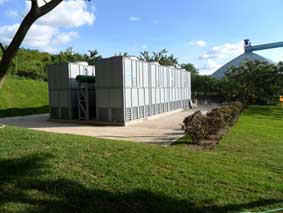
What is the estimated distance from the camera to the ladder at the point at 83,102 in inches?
630

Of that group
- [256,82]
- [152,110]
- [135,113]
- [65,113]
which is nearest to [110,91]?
[135,113]

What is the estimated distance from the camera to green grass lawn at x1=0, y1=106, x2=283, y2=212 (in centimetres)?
369

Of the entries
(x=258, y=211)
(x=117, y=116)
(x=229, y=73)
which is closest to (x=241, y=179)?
(x=258, y=211)

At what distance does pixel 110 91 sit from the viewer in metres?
14.9

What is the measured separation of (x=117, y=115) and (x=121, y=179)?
10.3 meters

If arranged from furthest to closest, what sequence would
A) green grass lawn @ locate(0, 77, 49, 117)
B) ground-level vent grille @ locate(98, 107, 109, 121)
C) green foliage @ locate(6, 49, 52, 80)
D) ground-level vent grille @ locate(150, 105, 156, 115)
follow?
green foliage @ locate(6, 49, 52, 80) < green grass lawn @ locate(0, 77, 49, 117) < ground-level vent grille @ locate(150, 105, 156, 115) < ground-level vent grille @ locate(98, 107, 109, 121)

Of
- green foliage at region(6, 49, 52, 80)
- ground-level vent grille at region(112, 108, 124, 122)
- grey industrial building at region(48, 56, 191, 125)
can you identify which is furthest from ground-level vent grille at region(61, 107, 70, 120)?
green foliage at region(6, 49, 52, 80)

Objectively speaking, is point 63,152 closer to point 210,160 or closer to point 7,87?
point 210,160

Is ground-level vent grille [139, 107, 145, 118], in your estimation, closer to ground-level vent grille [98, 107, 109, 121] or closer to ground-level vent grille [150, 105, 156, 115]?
ground-level vent grille [150, 105, 156, 115]

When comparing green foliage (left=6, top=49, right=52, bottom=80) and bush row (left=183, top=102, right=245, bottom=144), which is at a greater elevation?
green foliage (left=6, top=49, right=52, bottom=80)

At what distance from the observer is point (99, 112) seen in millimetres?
15320

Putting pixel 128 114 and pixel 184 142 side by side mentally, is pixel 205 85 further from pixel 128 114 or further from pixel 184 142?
pixel 184 142

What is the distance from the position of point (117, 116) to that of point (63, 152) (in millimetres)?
9395

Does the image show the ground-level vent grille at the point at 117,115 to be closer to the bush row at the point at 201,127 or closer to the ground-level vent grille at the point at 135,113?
the ground-level vent grille at the point at 135,113
